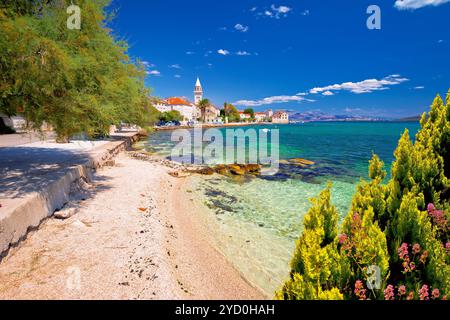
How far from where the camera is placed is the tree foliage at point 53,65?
5781 mm

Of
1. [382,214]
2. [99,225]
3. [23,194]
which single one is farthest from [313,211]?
[23,194]

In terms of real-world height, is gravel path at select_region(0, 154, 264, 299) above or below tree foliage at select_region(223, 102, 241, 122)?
below

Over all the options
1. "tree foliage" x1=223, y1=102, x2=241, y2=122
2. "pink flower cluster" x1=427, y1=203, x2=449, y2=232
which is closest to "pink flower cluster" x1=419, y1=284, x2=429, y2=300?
"pink flower cluster" x1=427, y1=203, x2=449, y2=232

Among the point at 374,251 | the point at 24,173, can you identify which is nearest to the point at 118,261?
the point at 374,251

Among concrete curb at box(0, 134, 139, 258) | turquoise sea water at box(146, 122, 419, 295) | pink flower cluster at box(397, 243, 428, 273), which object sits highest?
pink flower cluster at box(397, 243, 428, 273)

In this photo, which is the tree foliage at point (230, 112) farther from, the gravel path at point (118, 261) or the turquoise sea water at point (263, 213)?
the gravel path at point (118, 261)

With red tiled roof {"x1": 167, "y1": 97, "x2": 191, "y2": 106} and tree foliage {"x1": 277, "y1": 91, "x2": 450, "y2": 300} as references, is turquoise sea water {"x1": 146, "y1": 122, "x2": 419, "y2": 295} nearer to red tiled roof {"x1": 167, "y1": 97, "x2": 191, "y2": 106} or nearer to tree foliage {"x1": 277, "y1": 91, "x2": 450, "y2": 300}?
tree foliage {"x1": 277, "y1": 91, "x2": 450, "y2": 300}

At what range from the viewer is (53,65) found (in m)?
6.05

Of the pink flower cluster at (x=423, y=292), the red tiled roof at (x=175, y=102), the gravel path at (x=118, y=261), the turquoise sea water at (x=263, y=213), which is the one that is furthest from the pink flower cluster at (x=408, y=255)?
the red tiled roof at (x=175, y=102)

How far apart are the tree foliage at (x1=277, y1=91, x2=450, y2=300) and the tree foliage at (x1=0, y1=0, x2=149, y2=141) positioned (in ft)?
23.5

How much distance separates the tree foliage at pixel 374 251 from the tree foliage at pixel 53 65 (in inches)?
282

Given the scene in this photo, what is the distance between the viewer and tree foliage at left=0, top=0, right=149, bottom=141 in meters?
5.78
